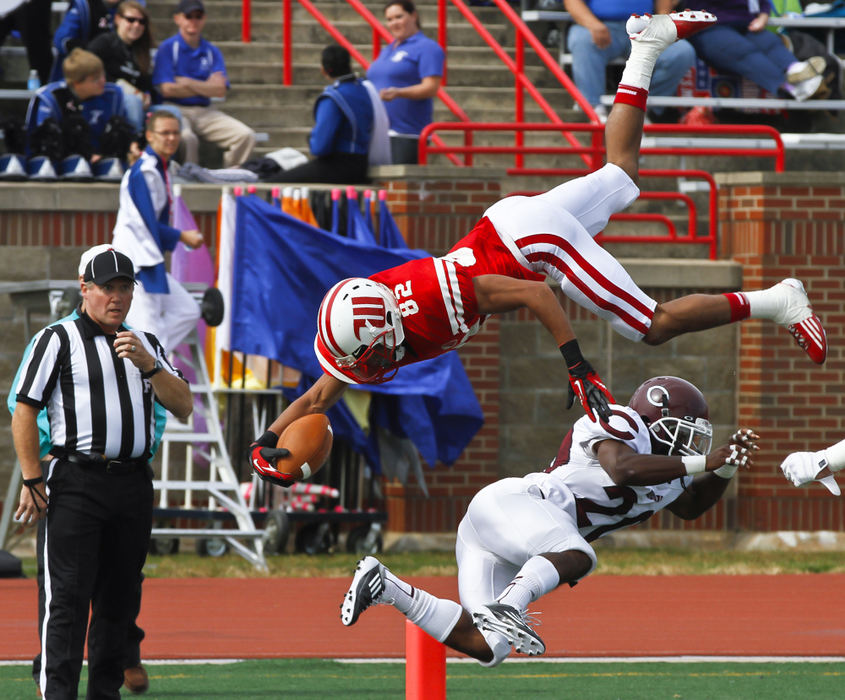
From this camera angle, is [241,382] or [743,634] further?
[241,382]

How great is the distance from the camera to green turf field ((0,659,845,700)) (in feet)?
27.7

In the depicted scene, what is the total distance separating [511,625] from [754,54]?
10.5 meters

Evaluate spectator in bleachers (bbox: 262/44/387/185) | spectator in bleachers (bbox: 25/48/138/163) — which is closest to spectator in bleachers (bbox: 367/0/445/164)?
spectator in bleachers (bbox: 262/44/387/185)

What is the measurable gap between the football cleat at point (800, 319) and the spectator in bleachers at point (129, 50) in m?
7.57

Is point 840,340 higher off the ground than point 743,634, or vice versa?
point 840,340

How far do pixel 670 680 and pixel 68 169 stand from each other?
6.70 m

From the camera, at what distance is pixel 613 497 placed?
7.66m

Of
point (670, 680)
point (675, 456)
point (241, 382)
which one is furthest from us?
point (241, 382)

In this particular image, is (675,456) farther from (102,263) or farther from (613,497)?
(102,263)

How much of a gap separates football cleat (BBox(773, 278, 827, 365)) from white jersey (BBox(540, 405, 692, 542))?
769 millimetres

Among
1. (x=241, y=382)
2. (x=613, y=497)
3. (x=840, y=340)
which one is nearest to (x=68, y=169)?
(x=241, y=382)

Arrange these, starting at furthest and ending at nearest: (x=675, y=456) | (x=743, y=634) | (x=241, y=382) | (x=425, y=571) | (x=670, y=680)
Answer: (x=241, y=382), (x=425, y=571), (x=743, y=634), (x=670, y=680), (x=675, y=456)

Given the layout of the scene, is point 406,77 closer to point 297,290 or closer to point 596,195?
point 297,290

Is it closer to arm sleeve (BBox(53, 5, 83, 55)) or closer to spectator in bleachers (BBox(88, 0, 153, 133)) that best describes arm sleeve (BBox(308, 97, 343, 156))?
spectator in bleachers (BBox(88, 0, 153, 133))
